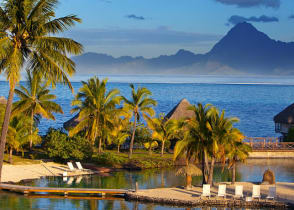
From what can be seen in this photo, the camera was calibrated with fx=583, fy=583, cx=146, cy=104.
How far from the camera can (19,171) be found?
35500mm

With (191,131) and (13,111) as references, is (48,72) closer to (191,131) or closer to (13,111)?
(191,131)

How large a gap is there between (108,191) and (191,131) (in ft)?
17.3

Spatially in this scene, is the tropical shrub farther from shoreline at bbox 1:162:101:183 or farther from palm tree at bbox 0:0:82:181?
palm tree at bbox 0:0:82:181

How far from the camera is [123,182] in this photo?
34.3m

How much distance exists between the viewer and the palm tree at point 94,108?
41.4 metres

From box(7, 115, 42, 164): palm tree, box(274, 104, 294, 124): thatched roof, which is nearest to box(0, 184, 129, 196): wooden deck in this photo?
box(7, 115, 42, 164): palm tree

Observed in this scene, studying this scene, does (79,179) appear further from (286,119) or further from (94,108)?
(286,119)

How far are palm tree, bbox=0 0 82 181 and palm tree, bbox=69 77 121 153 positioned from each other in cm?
2021

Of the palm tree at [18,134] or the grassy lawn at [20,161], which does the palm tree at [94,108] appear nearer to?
the palm tree at [18,134]

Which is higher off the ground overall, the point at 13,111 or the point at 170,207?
the point at 13,111

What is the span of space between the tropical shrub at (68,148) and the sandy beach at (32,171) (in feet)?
2.51

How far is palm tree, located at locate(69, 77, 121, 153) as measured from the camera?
1630 inches

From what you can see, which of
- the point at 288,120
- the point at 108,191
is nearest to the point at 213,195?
the point at 108,191

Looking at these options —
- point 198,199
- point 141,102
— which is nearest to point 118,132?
point 141,102
